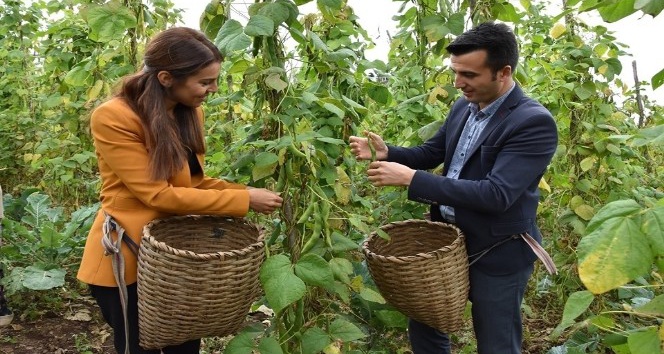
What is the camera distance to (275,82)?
178 cm

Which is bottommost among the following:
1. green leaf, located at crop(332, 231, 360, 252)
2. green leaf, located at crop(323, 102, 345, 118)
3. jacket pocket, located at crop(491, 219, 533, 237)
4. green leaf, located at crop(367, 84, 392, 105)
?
green leaf, located at crop(332, 231, 360, 252)

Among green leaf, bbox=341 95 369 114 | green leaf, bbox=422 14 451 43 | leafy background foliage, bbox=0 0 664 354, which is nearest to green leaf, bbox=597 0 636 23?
leafy background foliage, bbox=0 0 664 354

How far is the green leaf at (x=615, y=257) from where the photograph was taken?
2.63ft

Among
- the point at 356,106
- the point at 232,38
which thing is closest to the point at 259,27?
the point at 232,38

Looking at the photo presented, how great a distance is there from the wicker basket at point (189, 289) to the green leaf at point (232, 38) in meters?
0.53

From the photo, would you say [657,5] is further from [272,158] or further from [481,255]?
[481,255]

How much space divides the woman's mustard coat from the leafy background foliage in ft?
0.55

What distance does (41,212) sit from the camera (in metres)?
3.51

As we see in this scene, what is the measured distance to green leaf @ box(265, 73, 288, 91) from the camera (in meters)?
1.77

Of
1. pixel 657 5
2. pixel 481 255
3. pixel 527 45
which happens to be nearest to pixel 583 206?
pixel 481 255

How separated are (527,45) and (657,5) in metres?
3.54

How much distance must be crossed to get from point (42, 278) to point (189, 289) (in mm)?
1719

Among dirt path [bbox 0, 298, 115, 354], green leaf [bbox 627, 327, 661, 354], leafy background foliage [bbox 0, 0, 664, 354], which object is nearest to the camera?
green leaf [bbox 627, 327, 661, 354]

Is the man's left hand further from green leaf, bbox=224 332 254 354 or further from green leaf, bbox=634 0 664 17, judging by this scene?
green leaf, bbox=634 0 664 17
